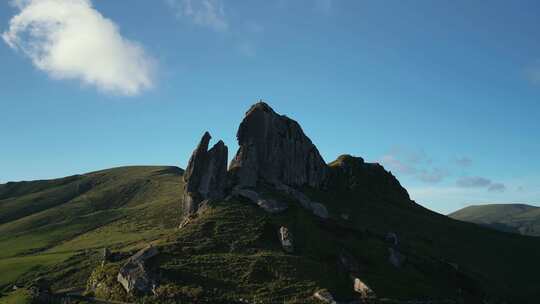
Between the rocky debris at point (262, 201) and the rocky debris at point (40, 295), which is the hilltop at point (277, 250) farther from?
the rocky debris at point (40, 295)

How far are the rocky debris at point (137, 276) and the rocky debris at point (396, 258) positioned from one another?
5438 centimetres

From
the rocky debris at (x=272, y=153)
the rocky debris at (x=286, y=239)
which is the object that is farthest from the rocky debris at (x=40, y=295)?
the rocky debris at (x=272, y=153)

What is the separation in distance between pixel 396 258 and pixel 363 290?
27406mm

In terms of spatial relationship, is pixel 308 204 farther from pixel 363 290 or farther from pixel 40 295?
pixel 40 295

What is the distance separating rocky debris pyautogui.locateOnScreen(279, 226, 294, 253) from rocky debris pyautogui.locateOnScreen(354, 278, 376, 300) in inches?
656

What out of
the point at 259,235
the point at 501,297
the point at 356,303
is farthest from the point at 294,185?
the point at 356,303

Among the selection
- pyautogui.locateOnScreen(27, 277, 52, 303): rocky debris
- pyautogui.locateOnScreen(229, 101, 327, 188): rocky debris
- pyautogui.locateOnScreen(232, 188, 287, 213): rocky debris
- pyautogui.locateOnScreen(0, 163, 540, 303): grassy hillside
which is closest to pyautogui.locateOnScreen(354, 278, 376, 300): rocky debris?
pyautogui.locateOnScreen(0, 163, 540, 303): grassy hillside

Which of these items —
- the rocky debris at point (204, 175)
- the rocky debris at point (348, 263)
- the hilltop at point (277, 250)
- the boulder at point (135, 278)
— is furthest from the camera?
the rocky debris at point (204, 175)

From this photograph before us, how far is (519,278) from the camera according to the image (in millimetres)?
157000

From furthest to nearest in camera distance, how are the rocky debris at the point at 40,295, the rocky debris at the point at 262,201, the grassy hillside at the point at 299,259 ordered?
1. the rocky debris at the point at 262,201
2. the rocky debris at the point at 40,295
3. the grassy hillside at the point at 299,259

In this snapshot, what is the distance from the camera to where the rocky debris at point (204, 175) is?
423ft

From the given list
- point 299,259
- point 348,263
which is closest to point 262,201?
point 299,259

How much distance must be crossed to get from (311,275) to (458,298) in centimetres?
3552

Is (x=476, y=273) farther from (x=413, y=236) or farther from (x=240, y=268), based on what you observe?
(x=240, y=268)
